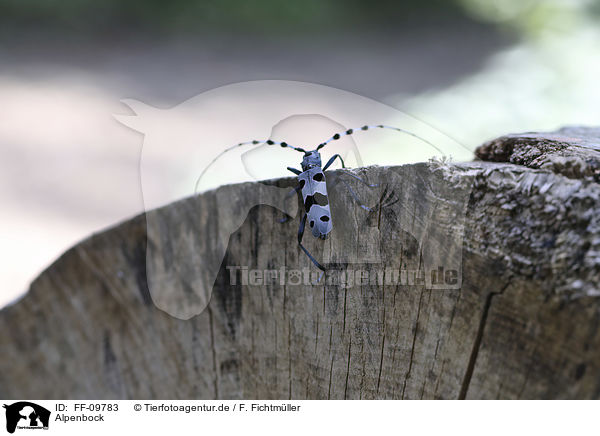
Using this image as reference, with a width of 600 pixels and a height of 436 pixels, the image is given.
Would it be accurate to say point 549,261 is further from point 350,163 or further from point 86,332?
point 86,332

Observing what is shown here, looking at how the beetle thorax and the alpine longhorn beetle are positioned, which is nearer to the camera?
the alpine longhorn beetle

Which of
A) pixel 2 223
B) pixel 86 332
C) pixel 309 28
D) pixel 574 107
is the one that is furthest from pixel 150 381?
pixel 309 28
